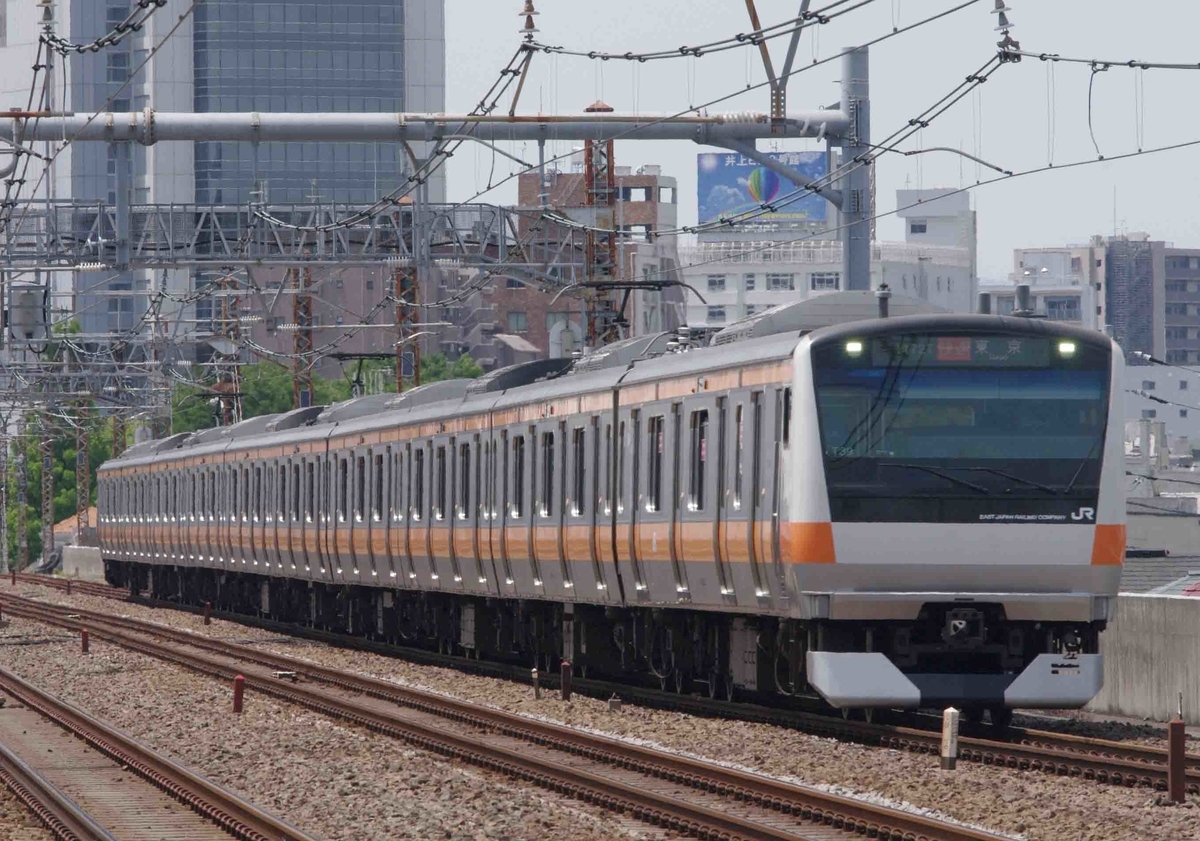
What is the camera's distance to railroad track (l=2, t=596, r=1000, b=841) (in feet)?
38.8

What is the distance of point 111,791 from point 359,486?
615 inches

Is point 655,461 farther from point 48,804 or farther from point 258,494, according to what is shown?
point 258,494

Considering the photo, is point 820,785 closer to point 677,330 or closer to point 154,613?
point 677,330

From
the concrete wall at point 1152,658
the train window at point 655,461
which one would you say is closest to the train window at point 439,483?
the train window at point 655,461

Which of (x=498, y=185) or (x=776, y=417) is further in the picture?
(x=498, y=185)

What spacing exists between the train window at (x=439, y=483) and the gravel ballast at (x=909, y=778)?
4764mm

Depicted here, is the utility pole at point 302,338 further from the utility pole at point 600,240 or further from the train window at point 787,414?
the train window at point 787,414

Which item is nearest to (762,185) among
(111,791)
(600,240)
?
(600,240)

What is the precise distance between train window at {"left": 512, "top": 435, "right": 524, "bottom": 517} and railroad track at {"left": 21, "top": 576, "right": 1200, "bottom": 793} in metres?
3.04

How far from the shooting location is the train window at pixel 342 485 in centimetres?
3150

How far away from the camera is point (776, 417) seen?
16.4 m

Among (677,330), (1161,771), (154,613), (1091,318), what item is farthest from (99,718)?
(1091,318)

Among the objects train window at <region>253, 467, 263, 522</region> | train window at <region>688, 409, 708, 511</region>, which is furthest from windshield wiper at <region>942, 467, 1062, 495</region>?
train window at <region>253, 467, 263, 522</region>

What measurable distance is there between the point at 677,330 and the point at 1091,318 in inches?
5734
